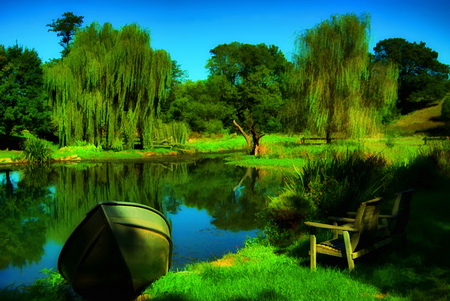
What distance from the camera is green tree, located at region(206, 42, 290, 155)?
176ft

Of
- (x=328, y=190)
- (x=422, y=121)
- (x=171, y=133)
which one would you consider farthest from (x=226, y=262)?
(x=422, y=121)

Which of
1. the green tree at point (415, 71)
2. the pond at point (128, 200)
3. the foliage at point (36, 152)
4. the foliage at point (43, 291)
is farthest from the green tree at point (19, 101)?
the green tree at point (415, 71)

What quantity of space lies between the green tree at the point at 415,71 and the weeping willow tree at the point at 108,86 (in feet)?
153

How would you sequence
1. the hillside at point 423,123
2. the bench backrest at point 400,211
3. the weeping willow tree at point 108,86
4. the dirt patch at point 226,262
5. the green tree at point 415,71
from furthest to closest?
the green tree at point 415,71 < the hillside at point 423,123 < the weeping willow tree at point 108,86 < the dirt patch at point 226,262 < the bench backrest at point 400,211

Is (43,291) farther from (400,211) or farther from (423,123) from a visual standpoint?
(423,123)

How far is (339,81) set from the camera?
2517 centimetres

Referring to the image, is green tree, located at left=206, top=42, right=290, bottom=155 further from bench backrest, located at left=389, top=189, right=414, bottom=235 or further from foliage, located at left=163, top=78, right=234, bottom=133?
bench backrest, located at left=389, top=189, right=414, bottom=235

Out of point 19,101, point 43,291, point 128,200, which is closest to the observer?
point 43,291

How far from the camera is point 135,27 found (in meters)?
29.1

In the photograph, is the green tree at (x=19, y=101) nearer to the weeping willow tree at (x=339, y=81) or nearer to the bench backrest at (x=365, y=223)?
the weeping willow tree at (x=339, y=81)

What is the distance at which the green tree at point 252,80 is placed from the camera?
53.7 meters

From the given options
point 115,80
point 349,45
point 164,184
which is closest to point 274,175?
point 164,184

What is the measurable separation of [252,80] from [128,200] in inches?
1802

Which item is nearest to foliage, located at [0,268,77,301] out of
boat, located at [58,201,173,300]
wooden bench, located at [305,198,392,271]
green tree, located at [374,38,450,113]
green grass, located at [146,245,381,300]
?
boat, located at [58,201,173,300]
